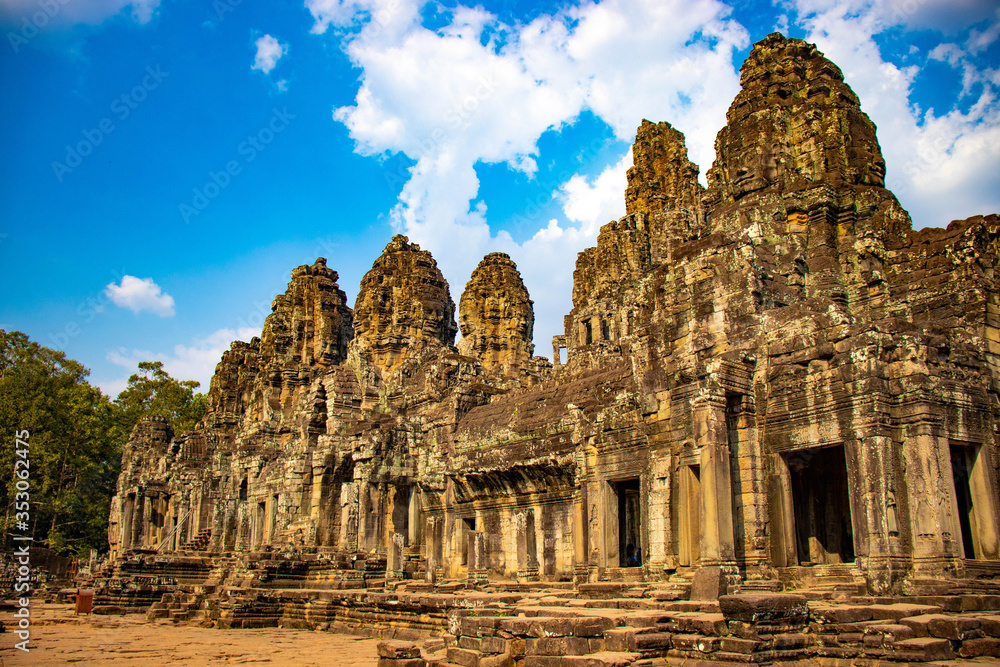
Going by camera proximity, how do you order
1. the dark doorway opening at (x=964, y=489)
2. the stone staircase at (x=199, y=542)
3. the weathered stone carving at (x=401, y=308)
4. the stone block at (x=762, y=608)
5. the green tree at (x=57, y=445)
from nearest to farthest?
1. the stone block at (x=762, y=608)
2. the dark doorway opening at (x=964, y=489)
3. the stone staircase at (x=199, y=542)
4. the weathered stone carving at (x=401, y=308)
5. the green tree at (x=57, y=445)

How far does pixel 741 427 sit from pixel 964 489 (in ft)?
12.1

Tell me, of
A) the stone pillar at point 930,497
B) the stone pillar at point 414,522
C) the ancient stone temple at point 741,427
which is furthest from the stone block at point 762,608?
the stone pillar at point 414,522

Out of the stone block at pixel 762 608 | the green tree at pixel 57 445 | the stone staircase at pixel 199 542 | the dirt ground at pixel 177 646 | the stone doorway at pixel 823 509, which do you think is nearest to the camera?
the stone block at pixel 762 608

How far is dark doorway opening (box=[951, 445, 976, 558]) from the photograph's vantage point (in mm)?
11891

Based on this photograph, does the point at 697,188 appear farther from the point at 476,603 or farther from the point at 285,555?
the point at 476,603

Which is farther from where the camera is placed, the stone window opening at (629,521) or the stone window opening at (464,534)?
the stone window opening at (464,534)

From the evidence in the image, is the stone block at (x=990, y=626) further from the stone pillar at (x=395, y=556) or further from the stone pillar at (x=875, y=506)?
the stone pillar at (x=395, y=556)

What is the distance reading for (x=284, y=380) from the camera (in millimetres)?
45062

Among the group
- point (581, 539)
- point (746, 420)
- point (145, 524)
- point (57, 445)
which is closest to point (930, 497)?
point (746, 420)

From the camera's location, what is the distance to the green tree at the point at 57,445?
137ft

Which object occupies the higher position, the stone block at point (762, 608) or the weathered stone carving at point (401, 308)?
the weathered stone carving at point (401, 308)

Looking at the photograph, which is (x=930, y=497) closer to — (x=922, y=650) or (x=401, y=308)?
(x=922, y=650)

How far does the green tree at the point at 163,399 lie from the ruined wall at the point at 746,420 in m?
36.2

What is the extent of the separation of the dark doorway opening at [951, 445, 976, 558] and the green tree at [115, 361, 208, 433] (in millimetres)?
57324
